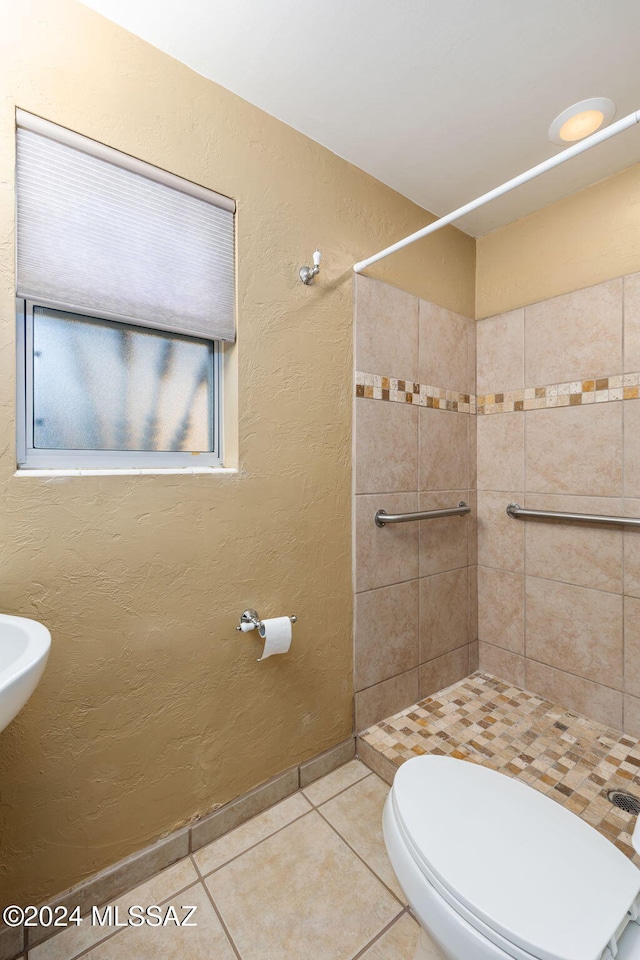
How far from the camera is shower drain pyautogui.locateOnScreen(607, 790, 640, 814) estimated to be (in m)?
1.33

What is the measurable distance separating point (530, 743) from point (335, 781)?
0.75 meters

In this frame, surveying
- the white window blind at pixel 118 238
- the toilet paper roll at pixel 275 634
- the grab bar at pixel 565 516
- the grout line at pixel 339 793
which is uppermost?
the white window blind at pixel 118 238

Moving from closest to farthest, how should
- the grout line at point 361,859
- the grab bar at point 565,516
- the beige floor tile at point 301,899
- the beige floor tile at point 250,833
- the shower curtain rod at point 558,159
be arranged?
the shower curtain rod at point 558,159
the beige floor tile at point 301,899
the grout line at point 361,859
the beige floor tile at point 250,833
the grab bar at point 565,516

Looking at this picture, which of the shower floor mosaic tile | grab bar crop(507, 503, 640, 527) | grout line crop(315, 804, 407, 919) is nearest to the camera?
grout line crop(315, 804, 407, 919)

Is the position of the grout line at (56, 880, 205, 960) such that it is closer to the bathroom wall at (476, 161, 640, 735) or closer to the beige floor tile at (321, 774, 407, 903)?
the beige floor tile at (321, 774, 407, 903)

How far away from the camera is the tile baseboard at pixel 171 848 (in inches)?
41.5

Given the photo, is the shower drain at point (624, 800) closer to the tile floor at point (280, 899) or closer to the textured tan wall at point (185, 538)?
the tile floor at point (280, 899)

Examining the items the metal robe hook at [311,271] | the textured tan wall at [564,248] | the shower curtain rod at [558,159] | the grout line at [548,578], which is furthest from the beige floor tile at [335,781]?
the textured tan wall at [564,248]

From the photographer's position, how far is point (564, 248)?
6.07 ft

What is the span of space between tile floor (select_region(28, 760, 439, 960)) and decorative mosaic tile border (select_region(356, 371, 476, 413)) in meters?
1.48

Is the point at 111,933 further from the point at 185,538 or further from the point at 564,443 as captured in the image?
the point at 564,443

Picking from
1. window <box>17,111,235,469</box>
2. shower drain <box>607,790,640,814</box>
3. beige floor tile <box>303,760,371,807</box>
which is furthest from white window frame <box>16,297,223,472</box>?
shower drain <box>607,790,640,814</box>

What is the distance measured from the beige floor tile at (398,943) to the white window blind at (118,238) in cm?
167

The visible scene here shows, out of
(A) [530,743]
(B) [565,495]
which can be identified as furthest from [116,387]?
(A) [530,743]
